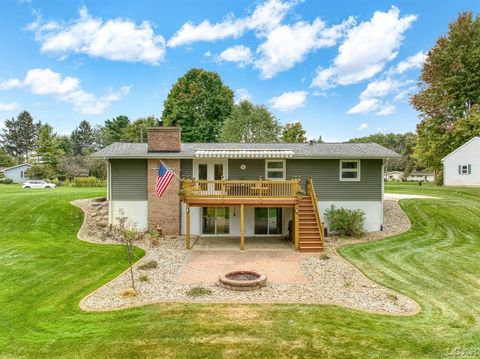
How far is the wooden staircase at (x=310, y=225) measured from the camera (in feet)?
54.2

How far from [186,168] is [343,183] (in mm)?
9930

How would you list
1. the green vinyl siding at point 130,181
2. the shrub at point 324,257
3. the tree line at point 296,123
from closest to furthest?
the shrub at point 324,257
the green vinyl siding at point 130,181
the tree line at point 296,123

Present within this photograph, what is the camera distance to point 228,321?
8219mm

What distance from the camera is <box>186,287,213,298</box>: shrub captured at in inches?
399

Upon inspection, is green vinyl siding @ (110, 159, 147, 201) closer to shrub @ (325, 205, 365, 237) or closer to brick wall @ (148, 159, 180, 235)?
brick wall @ (148, 159, 180, 235)

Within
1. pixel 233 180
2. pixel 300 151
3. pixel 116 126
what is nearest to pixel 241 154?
pixel 233 180

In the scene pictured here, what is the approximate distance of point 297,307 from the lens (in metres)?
9.12

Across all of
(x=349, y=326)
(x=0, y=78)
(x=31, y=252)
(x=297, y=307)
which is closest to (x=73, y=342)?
(x=297, y=307)

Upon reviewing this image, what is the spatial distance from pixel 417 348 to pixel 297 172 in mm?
13665

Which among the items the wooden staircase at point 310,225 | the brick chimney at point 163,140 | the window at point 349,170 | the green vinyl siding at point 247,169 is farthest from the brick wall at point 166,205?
the window at point 349,170

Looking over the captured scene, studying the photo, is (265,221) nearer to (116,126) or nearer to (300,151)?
(300,151)

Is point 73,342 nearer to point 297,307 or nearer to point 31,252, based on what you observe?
point 297,307

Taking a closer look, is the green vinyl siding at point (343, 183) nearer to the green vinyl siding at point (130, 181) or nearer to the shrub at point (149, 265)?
the green vinyl siding at point (130, 181)

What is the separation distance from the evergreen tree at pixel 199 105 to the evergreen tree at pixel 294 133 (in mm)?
10008
